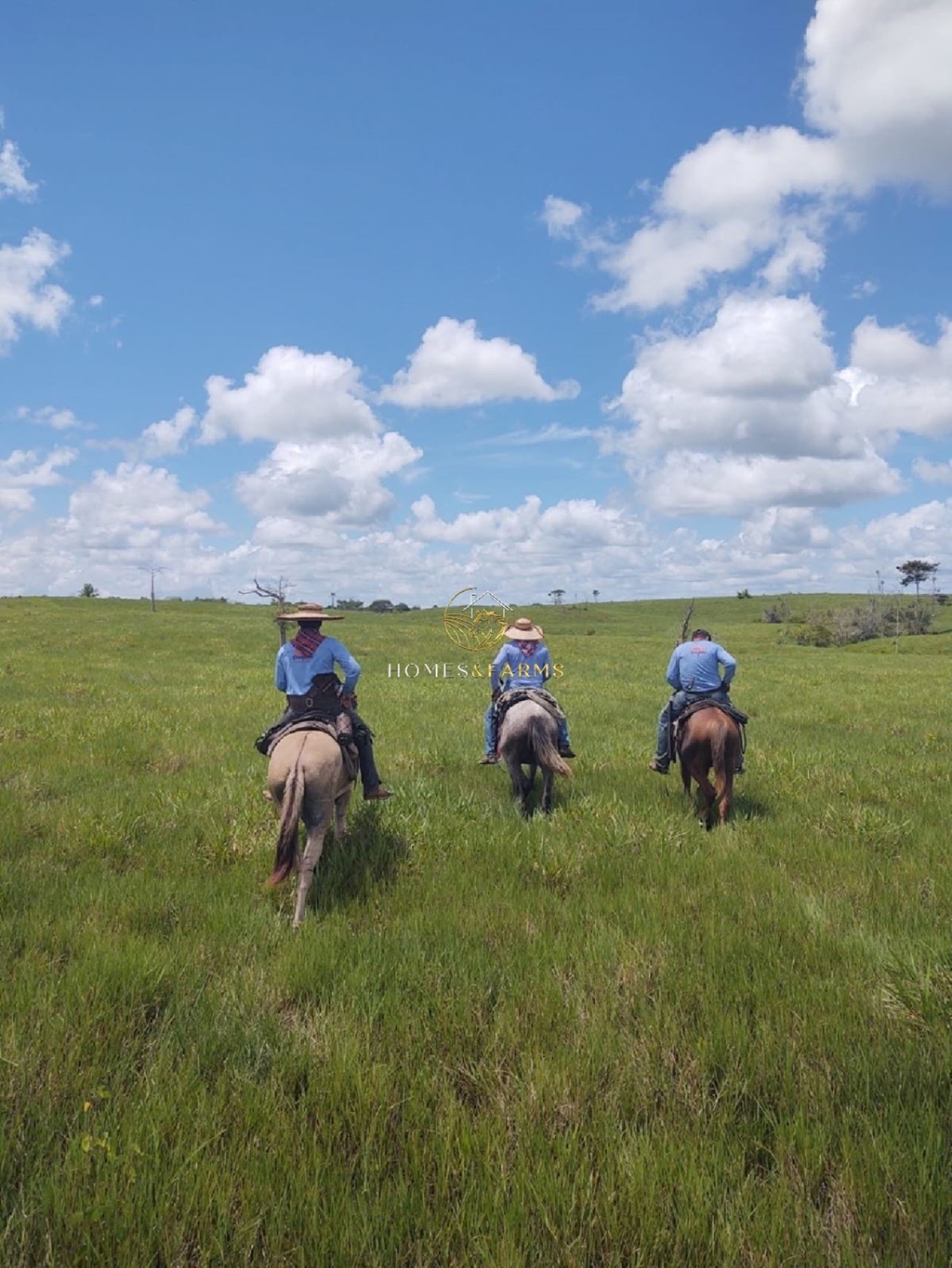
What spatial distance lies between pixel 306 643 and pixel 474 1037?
13.9 feet

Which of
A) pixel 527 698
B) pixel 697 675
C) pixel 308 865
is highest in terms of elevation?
pixel 697 675

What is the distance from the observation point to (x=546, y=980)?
14.5ft

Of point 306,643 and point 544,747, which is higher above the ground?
point 306,643

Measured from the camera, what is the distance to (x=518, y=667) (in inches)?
385

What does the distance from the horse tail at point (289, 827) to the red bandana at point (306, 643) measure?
1.45 metres

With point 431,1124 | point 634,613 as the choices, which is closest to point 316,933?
point 431,1124

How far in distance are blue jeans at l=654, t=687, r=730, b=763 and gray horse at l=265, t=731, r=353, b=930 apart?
4.97m

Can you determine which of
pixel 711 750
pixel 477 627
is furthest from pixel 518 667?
pixel 477 627

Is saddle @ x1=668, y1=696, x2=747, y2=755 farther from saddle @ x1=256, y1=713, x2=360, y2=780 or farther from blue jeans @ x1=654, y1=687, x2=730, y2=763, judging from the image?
saddle @ x1=256, y1=713, x2=360, y2=780

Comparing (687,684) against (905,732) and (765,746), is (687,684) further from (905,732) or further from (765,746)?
(905,732)

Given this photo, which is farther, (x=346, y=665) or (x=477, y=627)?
(x=477, y=627)

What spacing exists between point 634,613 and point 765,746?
130 metres

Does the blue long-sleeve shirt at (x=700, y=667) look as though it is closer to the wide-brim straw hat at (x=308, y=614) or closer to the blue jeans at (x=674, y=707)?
the blue jeans at (x=674, y=707)

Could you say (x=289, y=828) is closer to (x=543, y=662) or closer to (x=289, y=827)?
(x=289, y=827)
